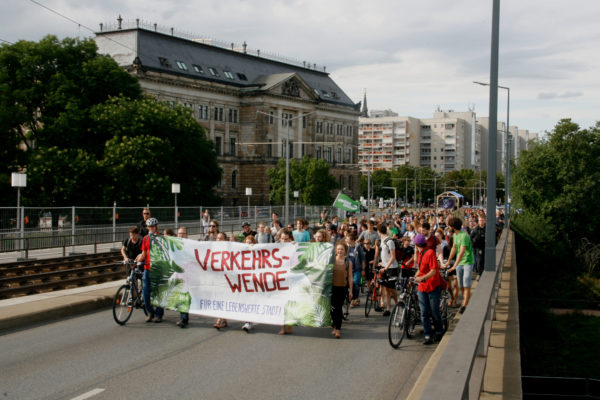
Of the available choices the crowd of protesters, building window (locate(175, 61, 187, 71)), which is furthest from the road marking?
building window (locate(175, 61, 187, 71))

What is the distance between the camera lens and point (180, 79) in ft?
293

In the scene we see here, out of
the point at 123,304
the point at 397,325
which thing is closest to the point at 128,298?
the point at 123,304

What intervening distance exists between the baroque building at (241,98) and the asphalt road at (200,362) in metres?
73.2

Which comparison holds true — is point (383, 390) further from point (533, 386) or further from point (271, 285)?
point (533, 386)

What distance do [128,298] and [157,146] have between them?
41709 millimetres

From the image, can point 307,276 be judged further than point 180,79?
No

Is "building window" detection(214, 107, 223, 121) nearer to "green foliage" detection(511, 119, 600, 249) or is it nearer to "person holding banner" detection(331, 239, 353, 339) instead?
"green foliage" detection(511, 119, 600, 249)

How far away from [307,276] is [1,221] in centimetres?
1688

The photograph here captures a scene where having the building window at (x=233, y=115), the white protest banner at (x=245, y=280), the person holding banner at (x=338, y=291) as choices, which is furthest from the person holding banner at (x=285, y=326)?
the building window at (x=233, y=115)

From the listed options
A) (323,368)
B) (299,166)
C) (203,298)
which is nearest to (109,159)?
(299,166)

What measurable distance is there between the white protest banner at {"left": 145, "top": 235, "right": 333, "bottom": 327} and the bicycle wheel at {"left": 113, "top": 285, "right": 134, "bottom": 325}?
17.8 inches

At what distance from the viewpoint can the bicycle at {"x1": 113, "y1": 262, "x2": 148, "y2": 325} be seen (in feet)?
43.3

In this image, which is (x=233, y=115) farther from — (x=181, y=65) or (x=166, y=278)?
(x=166, y=278)

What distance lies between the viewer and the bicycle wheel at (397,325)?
11.3m
